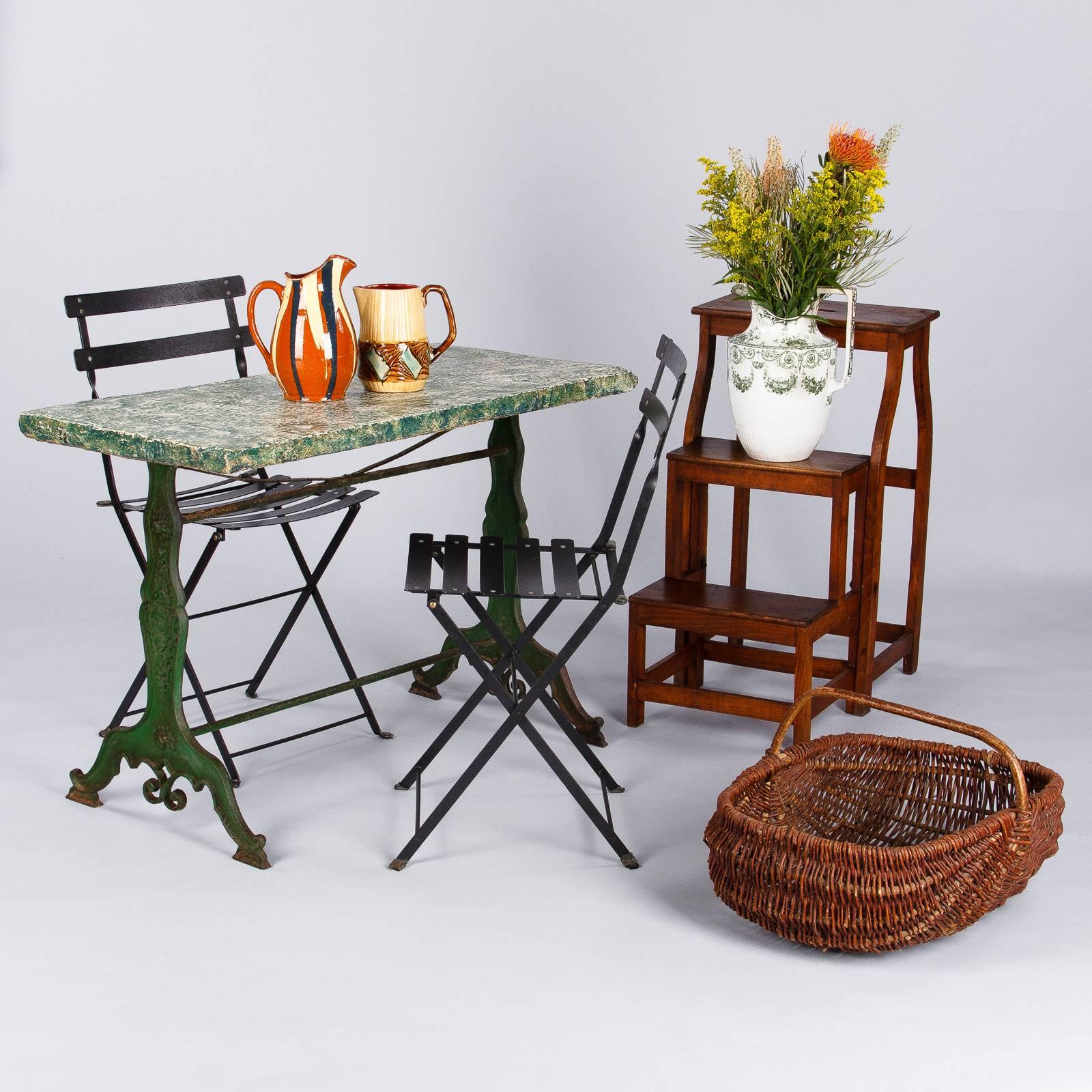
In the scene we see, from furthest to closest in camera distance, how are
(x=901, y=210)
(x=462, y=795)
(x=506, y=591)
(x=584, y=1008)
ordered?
1. (x=901, y=210)
2. (x=462, y=795)
3. (x=506, y=591)
4. (x=584, y=1008)

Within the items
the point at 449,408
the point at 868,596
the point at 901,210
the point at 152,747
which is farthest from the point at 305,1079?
the point at 901,210

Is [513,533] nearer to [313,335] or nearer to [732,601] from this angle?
[732,601]

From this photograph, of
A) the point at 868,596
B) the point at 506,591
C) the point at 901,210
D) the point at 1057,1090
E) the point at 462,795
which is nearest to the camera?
the point at 1057,1090

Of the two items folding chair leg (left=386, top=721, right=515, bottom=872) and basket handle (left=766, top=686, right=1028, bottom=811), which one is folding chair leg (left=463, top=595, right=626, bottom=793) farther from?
basket handle (left=766, top=686, right=1028, bottom=811)

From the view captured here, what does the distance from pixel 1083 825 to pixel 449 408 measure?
1691mm

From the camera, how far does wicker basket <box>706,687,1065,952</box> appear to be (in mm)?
3020

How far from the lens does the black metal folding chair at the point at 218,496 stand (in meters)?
3.88

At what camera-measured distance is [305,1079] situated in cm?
272

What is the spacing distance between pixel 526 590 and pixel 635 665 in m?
0.89

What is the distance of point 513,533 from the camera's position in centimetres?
429

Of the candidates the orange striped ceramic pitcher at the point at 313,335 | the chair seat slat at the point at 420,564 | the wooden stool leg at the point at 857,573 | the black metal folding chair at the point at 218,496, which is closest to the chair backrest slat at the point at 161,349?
the black metal folding chair at the point at 218,496

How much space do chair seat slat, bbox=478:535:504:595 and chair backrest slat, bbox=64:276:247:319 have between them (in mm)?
1056

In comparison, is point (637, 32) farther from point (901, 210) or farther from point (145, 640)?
point (145, 640)

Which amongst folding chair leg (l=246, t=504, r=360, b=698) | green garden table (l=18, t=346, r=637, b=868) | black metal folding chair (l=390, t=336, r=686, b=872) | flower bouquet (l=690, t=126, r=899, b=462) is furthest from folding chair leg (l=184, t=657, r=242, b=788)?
flower bouquet (l=690, t=126, r=899, b=462)
